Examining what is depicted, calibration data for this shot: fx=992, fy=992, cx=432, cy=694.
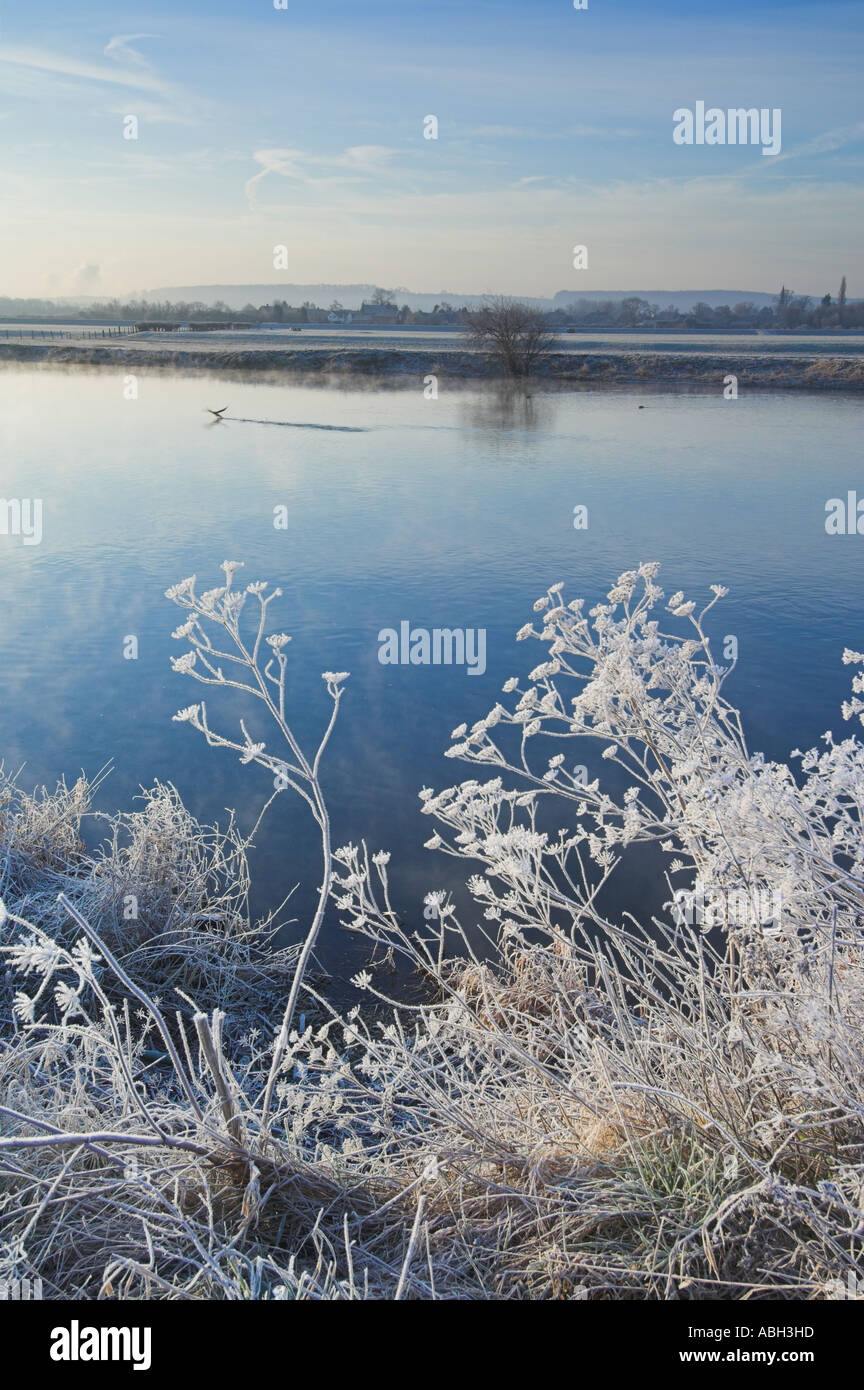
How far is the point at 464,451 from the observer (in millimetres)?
22094

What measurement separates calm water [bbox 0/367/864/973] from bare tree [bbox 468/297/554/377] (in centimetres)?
1849

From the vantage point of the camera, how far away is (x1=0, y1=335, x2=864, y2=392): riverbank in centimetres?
4191

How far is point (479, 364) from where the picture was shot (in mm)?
45469

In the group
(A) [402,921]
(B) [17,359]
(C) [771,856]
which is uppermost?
(B) [17,359]

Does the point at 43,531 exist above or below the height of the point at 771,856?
above

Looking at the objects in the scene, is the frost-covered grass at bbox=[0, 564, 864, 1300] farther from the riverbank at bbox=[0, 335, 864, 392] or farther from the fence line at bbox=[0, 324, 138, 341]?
the fence line at bbox=[0, 324, 138, 341]

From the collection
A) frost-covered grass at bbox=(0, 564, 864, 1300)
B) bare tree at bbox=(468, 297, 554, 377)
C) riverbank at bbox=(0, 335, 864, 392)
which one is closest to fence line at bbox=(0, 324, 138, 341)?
riverbank at bbox=(0, 335, 864, 392)

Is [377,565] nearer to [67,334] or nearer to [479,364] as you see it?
[479,364]

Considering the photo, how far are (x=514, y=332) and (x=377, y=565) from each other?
1345 inches

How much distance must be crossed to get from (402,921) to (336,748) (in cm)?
248

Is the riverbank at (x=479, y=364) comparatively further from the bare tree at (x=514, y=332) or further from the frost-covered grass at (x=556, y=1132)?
the frost-covered grass at (x=556, y=1132)

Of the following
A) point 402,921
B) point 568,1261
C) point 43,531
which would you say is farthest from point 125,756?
point 43,531

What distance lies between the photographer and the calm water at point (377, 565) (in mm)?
7734
